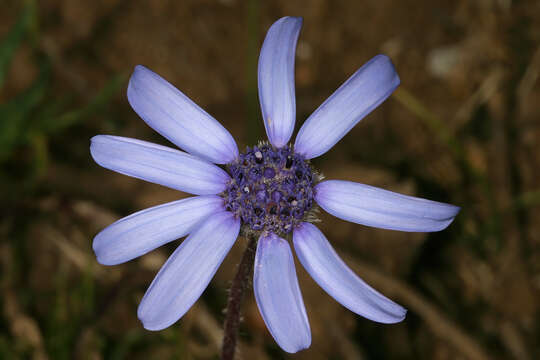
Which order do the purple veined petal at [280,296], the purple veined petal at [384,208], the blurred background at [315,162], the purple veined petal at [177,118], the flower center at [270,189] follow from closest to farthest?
1. the purple veined petal at [280,296]
2. the purple veined petal at [384,208]
3. the purple veined petal at [177,118]
4. the flower center at [270,189]
5. the blurred background at [315,162]

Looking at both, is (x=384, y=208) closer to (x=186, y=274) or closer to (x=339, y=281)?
(x=339, y=281)

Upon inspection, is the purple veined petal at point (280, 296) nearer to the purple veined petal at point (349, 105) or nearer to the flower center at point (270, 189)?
the flower center at point (270, 189)

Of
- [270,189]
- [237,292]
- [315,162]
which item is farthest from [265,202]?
[315,162]

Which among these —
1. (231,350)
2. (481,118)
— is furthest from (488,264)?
(231,350)

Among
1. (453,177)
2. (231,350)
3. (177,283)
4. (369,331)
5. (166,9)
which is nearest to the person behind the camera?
(177,283)

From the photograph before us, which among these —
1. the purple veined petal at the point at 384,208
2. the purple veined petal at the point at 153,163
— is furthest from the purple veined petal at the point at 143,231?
the purple veined petal at the point at 384,208

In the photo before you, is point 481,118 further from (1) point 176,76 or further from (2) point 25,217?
(2) point 25,217

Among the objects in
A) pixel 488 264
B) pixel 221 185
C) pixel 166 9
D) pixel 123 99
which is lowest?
pixel 221 185

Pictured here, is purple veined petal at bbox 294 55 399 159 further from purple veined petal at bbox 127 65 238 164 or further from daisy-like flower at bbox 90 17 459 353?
purple veined petal at bbox 127 65 238 164
